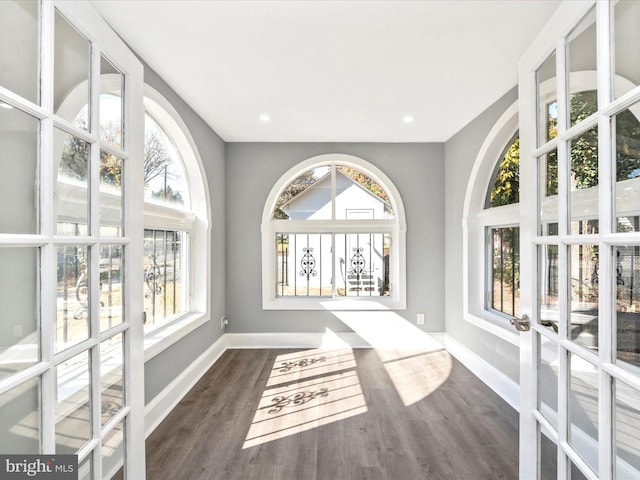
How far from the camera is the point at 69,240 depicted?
105 cm

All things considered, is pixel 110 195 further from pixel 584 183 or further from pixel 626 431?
pixel 626 431

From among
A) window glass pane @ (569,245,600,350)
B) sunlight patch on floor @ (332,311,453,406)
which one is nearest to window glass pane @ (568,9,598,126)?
window glass pane @ (569,245,600,350)

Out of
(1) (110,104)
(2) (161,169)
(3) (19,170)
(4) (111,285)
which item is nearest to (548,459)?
(4) (111,285)

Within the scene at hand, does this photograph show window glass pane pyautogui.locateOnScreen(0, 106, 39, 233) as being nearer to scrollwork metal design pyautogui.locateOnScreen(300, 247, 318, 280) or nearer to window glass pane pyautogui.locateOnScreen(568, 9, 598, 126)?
window glass pane pyautogui.locateOnScreen(568, 9, 598, 126)

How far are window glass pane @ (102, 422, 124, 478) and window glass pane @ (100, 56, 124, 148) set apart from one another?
3.56 ft

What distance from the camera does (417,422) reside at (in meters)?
2.34

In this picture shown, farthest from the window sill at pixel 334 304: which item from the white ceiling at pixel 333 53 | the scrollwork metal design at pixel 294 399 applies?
the white ceiling at pixel 333 53

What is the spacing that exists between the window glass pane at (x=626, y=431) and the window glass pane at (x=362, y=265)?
3.27 metres

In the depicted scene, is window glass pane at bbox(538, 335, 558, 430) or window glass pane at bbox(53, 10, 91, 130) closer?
window glass pane at bbox(53, 10, 91, 130)

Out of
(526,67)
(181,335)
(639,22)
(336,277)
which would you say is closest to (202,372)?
(181,335)

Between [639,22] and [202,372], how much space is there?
3.51 m

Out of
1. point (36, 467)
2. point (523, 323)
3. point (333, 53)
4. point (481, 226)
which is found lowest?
point (36, 467)

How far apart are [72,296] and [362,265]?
11.1ft

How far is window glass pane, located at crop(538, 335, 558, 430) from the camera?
1.17m
